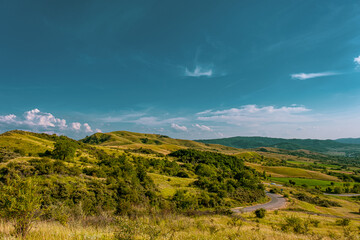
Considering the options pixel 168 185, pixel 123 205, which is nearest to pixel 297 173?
pixel 168 185

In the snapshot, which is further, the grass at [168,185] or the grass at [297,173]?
the grass at [297,173]

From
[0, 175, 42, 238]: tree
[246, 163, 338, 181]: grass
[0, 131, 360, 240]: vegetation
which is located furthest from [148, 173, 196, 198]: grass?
[246, 163, 338, 181]: grass

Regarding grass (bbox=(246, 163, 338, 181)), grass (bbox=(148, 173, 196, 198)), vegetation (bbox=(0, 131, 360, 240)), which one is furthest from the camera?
grass (bbox=(246, 163, 338, 181))

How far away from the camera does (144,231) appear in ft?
31.2

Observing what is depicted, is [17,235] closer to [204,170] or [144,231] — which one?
[144,231]

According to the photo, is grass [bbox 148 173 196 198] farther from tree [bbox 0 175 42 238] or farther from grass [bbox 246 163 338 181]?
grass [bbox 246 163 338 181]

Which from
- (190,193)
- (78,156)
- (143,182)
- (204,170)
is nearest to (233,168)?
(204,170)

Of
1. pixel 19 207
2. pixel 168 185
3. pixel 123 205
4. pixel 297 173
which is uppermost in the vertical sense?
pixel 19 207

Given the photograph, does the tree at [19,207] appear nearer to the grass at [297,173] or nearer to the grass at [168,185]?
the grass at [168,185]

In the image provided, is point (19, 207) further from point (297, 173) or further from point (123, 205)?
point (297, 173)

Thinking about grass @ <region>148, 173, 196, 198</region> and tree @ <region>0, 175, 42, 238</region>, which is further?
grass @ <region>148, 173, 196, 198</region>

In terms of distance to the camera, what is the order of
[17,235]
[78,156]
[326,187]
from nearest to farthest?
[17,235]
[78,156]
[326,187]

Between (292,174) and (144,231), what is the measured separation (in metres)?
180

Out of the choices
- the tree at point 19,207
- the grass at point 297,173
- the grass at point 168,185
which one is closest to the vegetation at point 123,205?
the tree at point 19,207
